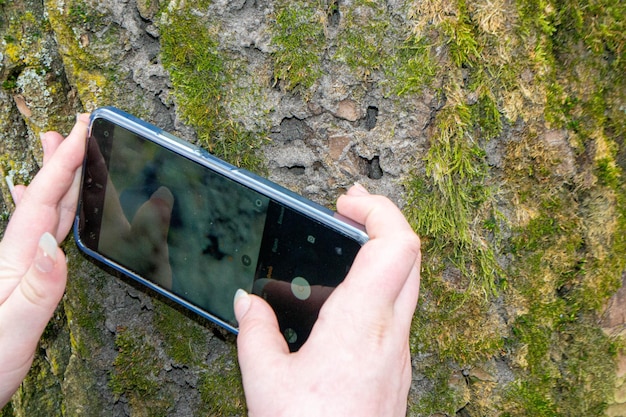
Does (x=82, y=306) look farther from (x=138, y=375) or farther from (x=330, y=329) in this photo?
(x=330, y=329)

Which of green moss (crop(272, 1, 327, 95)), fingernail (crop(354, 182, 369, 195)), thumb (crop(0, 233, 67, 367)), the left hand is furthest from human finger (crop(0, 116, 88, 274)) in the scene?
fingernail (crop(354, 182, 369, 195))

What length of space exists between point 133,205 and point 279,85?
1.98 feet

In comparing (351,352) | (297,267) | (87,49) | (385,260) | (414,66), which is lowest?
(351,352)

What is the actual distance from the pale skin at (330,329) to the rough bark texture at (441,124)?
0.97ft

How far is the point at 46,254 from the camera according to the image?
150cm

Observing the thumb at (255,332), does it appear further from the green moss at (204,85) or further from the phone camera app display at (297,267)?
the green moss at (204,85)

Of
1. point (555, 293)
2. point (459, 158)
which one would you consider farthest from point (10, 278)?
point (555, 293)

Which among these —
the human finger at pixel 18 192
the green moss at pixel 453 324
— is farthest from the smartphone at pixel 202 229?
the green moss at pixel 453 324

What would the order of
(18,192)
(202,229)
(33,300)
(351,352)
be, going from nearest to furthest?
(351,352) → (33,300) → (202,229) → (18,192)

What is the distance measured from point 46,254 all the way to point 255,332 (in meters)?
0.60

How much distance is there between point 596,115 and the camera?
1.71 metres

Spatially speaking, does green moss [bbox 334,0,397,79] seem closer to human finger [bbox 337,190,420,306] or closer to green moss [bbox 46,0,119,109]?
human finger [bbox 337,190,420,306]

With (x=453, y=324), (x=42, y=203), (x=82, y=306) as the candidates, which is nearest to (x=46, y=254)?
(x=42, y=203)

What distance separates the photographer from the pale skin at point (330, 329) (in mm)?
1296
